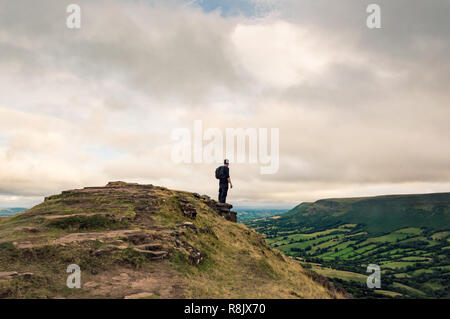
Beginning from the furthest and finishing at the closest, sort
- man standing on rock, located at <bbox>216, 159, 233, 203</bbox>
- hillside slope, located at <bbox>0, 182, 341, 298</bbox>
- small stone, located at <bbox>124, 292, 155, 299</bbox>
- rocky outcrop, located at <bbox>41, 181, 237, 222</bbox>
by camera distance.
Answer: man standing on rock, located at <bbox>216, 159, 233, 203</bbox> → rocky outcrop, located at <bbox>41, 181, 237, 222</bbox> → hillside slope, located at <bbox>0, 182, 341, 298</bbox> → small stone, located at <bbox>124, 292, 155, 299</bbox>

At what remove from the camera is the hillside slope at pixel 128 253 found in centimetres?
1312

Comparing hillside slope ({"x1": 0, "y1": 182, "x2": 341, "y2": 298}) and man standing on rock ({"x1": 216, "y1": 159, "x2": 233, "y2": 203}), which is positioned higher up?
man standing on rock ({"x1": 216, "y1": 159, "x2": 233, "y2": 203})

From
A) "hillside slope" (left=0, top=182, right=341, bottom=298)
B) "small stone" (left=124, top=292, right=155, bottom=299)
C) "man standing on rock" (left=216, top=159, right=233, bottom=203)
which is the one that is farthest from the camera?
"man standing on rock" (left=216, top=159, right=233, bottom=203)

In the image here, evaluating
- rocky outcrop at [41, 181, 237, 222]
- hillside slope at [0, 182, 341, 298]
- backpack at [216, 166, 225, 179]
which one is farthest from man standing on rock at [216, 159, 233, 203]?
hillside slope at [0, 182, 341, 298]

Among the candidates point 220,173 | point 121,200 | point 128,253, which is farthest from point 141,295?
point 220,173

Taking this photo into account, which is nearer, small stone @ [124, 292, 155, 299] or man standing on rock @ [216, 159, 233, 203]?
small stone @ [124, 292, 155, 299]

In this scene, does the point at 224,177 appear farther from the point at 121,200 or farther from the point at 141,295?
the point at 141,295

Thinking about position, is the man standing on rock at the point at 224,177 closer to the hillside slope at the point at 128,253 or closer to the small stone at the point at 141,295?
the hillside slope at the point at 128,253

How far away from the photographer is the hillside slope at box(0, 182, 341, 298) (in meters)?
13.1

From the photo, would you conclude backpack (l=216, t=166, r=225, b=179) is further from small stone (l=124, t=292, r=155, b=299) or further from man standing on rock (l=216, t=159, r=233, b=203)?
small stone (l=124, t=292, r=155, b=299)

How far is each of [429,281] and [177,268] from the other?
199673 mm
